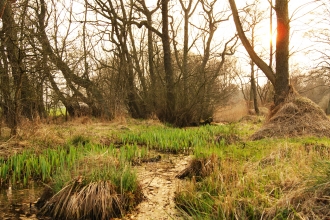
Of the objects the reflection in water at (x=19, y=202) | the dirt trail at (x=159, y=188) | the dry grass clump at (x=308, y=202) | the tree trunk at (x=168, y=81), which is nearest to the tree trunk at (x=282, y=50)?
the dirt trail at (x=159, y=188)

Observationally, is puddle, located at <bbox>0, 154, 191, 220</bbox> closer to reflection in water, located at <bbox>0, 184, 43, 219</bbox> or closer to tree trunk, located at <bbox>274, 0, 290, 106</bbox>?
reflection in water, located at <bbox>0, 184, 43, 219</bbox>

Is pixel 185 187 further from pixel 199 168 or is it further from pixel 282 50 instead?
pixel 282 50

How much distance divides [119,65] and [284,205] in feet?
40.6

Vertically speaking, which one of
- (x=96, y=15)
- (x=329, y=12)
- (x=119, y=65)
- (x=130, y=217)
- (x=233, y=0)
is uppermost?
(x=329, y=12)

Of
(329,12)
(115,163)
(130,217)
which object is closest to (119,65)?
(115,163)

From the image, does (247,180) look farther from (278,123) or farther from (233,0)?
(233,0)

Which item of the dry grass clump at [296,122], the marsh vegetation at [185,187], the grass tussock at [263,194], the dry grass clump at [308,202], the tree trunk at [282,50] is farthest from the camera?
the tree trunk at [282,50]

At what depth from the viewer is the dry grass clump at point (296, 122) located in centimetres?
713

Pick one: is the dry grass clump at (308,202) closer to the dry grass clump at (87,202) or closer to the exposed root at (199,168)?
the exposed root at (199,168)

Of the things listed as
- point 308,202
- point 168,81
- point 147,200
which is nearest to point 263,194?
point 308,202

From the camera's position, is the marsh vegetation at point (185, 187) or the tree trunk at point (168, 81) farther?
the tree trunk at point (168, 81)

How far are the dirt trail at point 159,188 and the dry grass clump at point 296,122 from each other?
2.79 metres

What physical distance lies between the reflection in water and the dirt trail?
3.60 ft

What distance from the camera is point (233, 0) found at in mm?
9133
